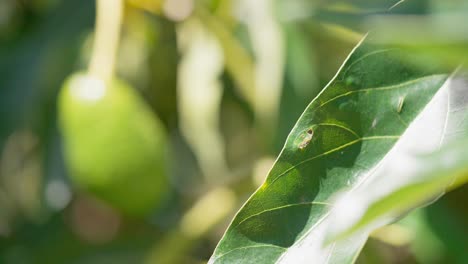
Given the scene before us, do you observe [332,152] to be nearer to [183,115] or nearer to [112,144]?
[112,144]

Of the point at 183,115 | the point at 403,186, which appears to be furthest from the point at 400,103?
the point at 183,115

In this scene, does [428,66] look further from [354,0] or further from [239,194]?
[239,194]

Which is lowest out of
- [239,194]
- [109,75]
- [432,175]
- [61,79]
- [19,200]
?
[19,200]

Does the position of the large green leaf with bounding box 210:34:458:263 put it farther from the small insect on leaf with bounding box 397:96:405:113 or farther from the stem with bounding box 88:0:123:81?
the stem with bounding box 88:0:123:81

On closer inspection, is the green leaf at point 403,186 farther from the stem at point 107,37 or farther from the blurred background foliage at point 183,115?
the stem at point 107,37

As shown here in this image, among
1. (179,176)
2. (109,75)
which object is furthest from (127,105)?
(179,176)

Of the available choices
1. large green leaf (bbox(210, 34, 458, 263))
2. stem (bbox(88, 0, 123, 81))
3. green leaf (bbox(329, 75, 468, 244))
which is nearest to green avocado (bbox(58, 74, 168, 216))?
stem (bbox(88, 0, 123, 81))
